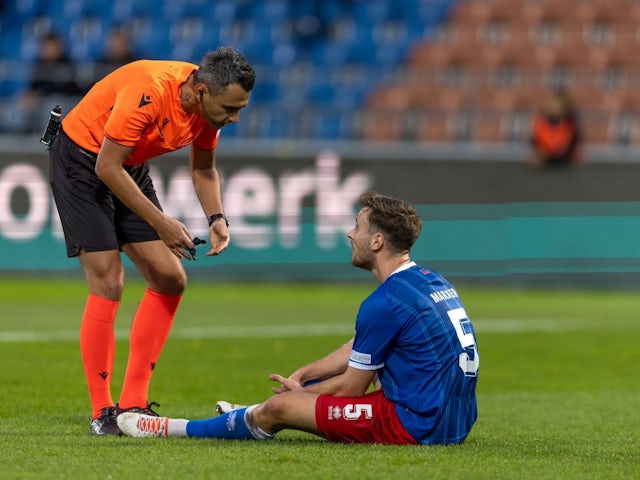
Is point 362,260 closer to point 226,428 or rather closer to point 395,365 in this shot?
point 395,365

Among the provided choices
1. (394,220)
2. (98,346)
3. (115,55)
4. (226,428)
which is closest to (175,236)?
(98,346)

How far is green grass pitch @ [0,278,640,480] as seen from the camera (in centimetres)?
609

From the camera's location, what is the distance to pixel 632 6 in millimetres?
24469

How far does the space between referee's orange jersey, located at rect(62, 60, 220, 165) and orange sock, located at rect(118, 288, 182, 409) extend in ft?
2.78

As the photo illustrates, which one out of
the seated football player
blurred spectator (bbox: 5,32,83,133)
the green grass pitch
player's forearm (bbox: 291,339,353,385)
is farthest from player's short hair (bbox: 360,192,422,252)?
blurred spectator (bbox: 5,32,83,133)

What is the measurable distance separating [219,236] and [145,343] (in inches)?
31.1

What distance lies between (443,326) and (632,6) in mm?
19255

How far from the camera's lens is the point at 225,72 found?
691 centimetres

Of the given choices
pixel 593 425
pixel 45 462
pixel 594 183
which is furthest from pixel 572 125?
pixel 45 462

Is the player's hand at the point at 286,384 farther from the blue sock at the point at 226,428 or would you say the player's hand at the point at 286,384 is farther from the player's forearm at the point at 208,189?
the player's forearm at the point at 208,189

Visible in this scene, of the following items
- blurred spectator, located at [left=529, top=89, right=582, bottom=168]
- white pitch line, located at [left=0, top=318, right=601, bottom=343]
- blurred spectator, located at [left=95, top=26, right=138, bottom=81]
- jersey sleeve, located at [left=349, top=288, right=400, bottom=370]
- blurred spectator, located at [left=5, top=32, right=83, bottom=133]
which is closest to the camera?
jersey sleeve, located at [left=349, top=288, right=400, bottom=370]

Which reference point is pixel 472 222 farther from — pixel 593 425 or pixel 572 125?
pixel 593 425

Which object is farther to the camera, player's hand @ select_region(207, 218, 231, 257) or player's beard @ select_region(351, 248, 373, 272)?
player's hand @ select_region(207, 218, 231, 257)

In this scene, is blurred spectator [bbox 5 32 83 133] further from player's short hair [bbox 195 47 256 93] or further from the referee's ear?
the referee's ear
